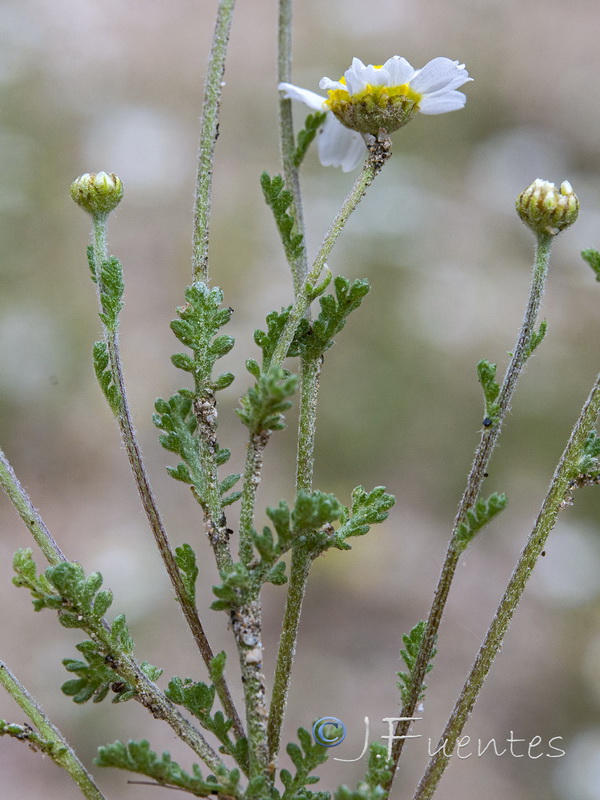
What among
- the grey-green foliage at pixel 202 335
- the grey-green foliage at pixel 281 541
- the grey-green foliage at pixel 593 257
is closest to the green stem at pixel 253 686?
the grey-green foliage at pixel 281 541

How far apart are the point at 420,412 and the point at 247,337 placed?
2.67 ft

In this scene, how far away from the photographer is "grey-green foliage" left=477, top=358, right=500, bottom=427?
0.80 meters

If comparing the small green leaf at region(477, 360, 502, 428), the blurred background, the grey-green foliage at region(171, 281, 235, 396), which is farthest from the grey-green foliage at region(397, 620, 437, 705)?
the blurred background

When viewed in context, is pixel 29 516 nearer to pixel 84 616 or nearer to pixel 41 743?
pixel 84 616

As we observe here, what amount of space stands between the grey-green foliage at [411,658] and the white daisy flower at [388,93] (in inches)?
21.8

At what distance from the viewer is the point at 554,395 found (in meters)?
3.61

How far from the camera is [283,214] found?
0.93 m

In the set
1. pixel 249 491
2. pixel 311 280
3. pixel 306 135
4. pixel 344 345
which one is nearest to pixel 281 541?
pixel 249 491

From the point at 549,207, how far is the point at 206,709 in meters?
0.61

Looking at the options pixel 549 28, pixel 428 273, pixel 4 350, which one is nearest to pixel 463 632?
pixel 428 273

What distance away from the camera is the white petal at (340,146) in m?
1.11

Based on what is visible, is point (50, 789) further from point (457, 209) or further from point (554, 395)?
point (457, 209)

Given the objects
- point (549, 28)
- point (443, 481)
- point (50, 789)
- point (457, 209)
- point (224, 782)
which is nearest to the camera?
point (224, 782)

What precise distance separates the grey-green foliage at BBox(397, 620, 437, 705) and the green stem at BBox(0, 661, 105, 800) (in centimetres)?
31
